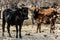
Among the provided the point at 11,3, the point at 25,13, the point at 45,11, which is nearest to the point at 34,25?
the point at 45,11

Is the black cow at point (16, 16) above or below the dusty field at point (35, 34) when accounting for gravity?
above

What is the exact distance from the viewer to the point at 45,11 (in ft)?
49.2

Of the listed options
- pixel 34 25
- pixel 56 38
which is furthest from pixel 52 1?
pixel 56 38

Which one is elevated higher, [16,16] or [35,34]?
[16,16]

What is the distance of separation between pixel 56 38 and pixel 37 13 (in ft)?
8.63

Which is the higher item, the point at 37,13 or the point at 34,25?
the point at 37,13

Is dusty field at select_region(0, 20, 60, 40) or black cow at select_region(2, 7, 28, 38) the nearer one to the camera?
black cow at select_region(2, 7, 28, 38)

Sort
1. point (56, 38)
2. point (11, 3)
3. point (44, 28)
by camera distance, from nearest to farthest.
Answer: point (56, 38) → point (44, 28) → point (11, 3)

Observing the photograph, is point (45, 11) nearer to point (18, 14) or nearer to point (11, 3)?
point (18, 14)

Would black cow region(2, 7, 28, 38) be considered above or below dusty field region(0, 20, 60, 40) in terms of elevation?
above

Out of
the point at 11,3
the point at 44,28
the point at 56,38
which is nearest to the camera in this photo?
the point at 56,38

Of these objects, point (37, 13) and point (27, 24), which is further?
point (27, 24)

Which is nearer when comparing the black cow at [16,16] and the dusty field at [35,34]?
the black cow at [16,16]

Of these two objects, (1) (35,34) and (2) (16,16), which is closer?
(2) (16,16)
